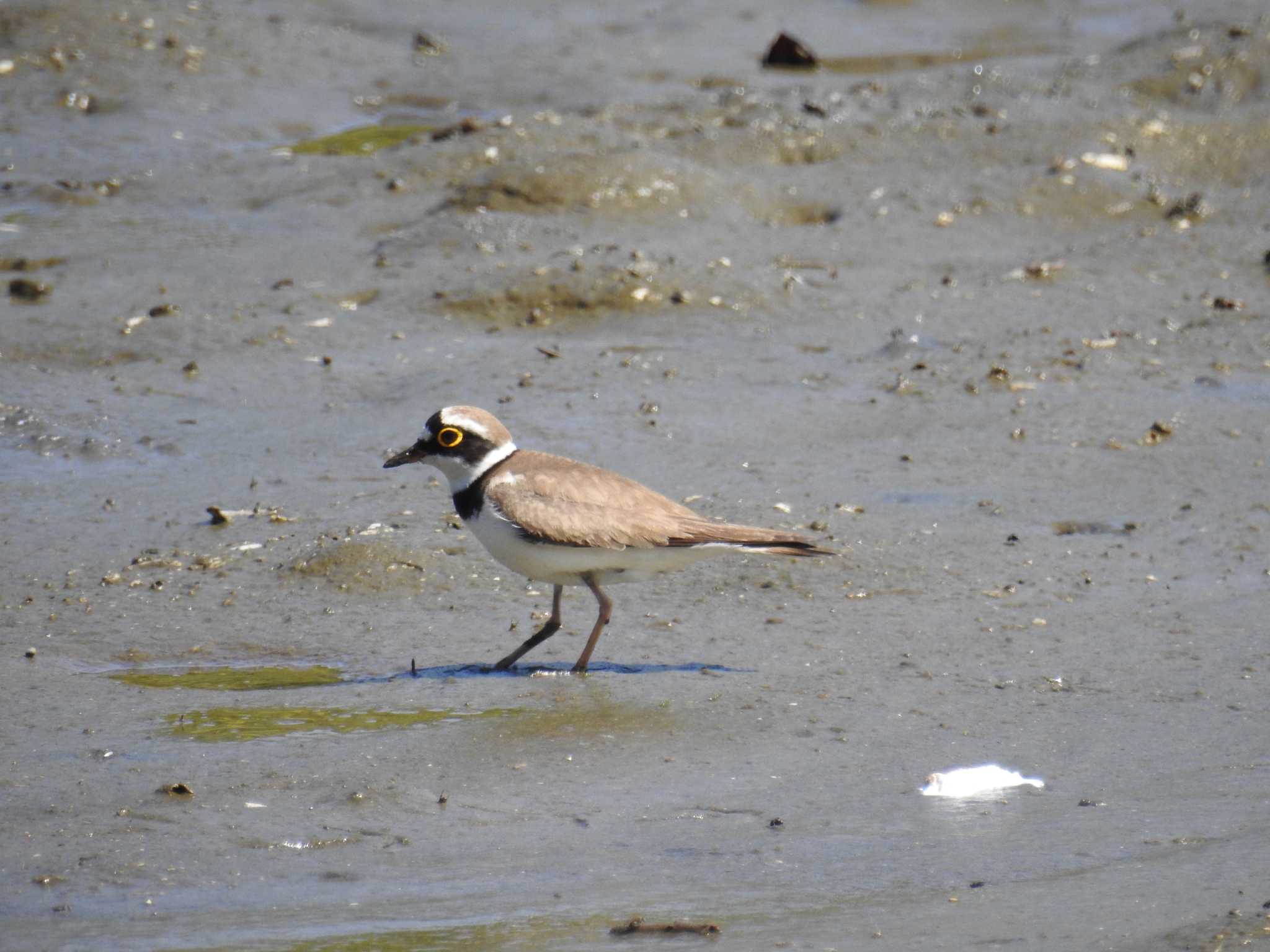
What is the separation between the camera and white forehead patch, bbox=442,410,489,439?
6.27m

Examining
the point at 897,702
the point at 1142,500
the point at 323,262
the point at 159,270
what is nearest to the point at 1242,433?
the point at 1142,500

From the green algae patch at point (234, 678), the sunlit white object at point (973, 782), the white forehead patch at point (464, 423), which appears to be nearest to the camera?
the sunlit white object at point (973, 782)

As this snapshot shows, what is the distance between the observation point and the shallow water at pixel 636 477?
14.8 feet

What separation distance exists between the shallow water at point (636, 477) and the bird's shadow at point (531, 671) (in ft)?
0.10

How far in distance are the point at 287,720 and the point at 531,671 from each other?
93 cm

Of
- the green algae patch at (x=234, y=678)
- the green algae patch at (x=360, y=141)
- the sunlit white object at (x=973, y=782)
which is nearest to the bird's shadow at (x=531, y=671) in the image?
the green algae patch at (x=234, y=678)

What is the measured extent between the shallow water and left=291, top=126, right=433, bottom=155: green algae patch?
21 cm

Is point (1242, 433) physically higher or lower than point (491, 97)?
Result: lower

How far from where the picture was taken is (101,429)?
8133 millimetres

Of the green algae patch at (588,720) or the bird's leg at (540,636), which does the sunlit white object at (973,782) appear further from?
the bird's leg at (540,636)

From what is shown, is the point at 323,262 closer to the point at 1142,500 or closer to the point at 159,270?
the point at 159,270

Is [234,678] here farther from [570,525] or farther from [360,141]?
[360,141]

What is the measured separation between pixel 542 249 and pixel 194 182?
2.82 m

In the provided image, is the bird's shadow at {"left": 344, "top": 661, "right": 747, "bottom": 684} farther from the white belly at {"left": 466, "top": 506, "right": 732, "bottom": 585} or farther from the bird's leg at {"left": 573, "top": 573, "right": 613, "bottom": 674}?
the white belly at {"left": 466, "top": 506, "right": 732, "bottom": 585}
